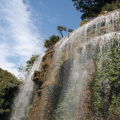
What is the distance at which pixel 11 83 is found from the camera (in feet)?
42.4

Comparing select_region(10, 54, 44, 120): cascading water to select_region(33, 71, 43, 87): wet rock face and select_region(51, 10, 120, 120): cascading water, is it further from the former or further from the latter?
select_region(51, 10, 120, 120): cascading water

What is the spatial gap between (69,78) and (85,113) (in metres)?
2.44

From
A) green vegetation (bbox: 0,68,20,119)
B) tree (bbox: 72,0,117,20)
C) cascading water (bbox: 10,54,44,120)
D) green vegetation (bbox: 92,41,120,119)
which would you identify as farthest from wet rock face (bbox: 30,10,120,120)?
tree (bbox: 72,0,117,20)

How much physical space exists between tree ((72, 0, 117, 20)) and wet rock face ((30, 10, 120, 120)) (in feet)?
35.9

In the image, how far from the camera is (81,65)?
7543 millimetres

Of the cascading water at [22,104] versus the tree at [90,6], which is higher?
the tree at [90,6]

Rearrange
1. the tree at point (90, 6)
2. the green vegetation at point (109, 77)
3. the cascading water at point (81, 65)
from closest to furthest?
the green vegetation at point (109, 77)
the cascading water at point (81, 65)
the tree at point (90, 6)

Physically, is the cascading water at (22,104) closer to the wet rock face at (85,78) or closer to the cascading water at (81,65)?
the wet rock face at (85,78)

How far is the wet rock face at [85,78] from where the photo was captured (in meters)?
6.00

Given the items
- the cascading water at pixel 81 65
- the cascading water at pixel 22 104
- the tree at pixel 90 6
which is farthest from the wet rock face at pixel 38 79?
the tree at pixel 90 6

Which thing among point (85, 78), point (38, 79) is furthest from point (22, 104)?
point (85, 78)

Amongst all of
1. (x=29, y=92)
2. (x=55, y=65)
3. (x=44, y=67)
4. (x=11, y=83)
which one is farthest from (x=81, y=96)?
(x=11, y=83)

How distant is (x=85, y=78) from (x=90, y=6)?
15.5 meters

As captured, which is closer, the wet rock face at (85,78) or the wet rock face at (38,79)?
the wet rock face at (85,78)
